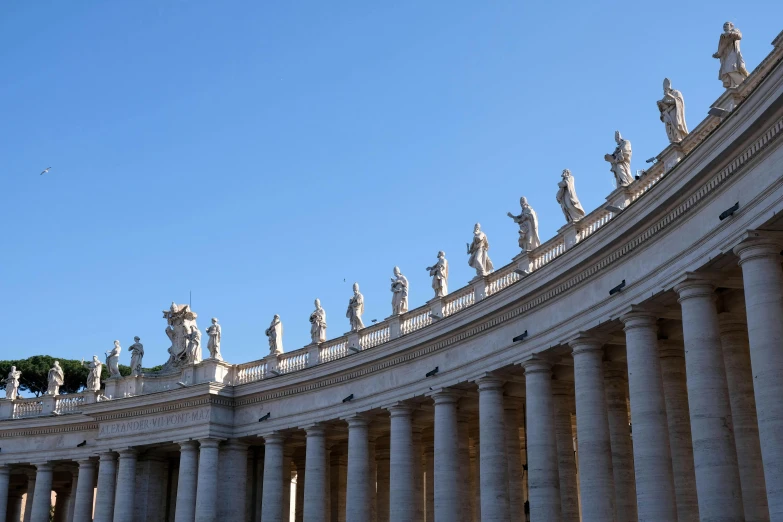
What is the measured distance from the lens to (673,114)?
130 ft

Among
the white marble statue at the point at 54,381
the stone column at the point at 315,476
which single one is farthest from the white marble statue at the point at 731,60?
the white marble statue at the point at 54,381

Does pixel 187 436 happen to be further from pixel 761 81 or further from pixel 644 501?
pixel 761 81

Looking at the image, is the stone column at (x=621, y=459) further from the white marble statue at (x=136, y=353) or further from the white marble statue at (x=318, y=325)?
the white marble statue at (x=136, y=353)

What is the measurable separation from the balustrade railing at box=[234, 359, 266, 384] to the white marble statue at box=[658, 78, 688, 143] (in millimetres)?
40200

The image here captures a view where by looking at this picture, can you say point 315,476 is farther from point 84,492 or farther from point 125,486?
point 84,492

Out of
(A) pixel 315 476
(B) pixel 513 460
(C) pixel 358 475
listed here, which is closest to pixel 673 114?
(B) pixel 513 460

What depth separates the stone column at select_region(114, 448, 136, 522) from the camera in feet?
235

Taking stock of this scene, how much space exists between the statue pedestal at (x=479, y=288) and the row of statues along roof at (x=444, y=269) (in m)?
0.45

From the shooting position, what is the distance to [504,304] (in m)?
48.3

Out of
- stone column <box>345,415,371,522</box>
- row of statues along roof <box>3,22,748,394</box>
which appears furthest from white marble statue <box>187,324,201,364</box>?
stone column <box>345,415,371,522</box>

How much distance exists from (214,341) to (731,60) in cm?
4806

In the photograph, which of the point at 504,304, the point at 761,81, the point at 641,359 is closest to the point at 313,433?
the point at 504,304

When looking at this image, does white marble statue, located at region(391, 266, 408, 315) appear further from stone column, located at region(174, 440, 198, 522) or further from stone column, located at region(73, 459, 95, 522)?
stone column, located at region(73, 459, 95, 522)

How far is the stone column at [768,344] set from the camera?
2973cm
